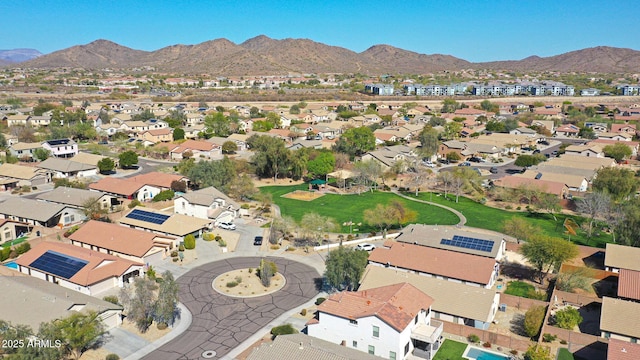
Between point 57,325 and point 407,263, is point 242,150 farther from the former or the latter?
point 57,325

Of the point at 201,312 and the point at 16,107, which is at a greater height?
the point at 16,107

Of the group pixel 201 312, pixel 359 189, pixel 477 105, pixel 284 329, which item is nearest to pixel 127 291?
pixel 201 312

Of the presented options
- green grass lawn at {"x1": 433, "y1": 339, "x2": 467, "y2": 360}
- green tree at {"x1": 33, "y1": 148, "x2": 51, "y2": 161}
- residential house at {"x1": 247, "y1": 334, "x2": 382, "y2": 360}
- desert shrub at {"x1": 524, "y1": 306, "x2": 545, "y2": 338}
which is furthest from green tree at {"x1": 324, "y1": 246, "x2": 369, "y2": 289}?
green tree at {"x1": 33, "y1": 148, "x2": 51, "y2": 161}

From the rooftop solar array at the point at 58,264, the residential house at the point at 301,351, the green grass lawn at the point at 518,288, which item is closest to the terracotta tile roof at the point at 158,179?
the rooftop solar array at the point at 58,264

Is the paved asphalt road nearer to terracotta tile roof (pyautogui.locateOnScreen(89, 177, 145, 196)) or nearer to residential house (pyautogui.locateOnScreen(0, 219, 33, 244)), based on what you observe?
residential house (pyautogui.locateOnScreen(0, 219, 33, 244))

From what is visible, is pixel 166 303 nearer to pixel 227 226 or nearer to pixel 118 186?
pixel 227 226

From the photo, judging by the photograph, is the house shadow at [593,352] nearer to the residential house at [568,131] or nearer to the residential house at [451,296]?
the residential house at [451,296]
